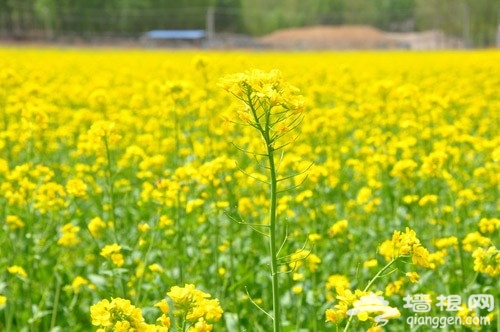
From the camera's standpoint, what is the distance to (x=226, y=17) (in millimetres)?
72750

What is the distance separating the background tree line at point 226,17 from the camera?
5922cm

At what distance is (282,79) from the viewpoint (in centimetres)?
173

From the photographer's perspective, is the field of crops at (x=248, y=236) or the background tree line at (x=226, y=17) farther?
the background tree line at (x=226, y=17)

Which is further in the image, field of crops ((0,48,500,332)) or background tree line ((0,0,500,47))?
background tree line ((0,0,500,47))

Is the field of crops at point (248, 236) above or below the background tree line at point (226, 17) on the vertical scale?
below

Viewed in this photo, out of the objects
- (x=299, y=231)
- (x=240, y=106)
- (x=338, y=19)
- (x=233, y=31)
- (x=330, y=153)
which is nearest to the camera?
(x=240, y=106)

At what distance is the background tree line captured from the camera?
194ft

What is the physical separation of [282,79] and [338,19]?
255 feet

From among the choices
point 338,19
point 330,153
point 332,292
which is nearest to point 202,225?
point 332,292

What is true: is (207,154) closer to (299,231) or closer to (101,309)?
(299,231)

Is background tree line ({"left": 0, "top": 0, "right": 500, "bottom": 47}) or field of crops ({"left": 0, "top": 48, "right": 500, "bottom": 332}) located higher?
background tree line ({"left": 0, "top": 0, "right": 500, "bottom": 47})

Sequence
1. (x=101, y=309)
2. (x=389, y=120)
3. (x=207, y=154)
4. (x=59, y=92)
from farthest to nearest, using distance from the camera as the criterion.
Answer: (x=59, y=92) < (x=389, y=120) < (x=207, y=154) < (x=101, y=309)

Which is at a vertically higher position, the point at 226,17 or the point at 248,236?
the point at 226,17

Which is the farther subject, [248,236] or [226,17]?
[226,17]
